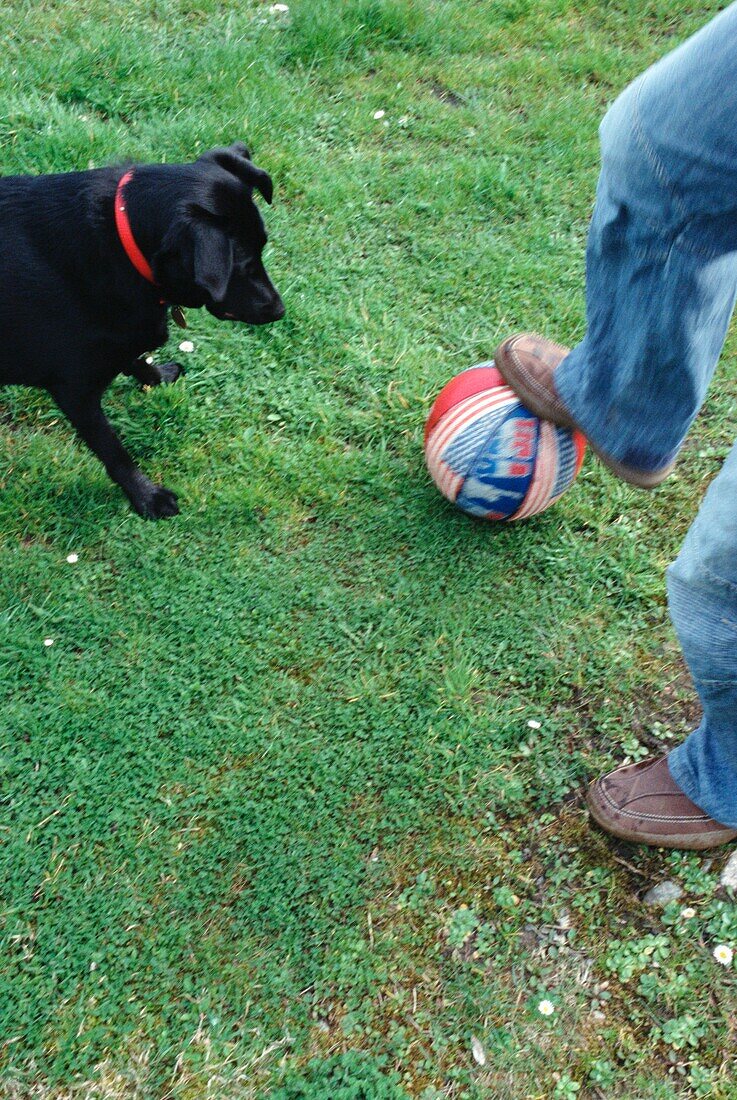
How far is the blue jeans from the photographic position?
1.71 meters

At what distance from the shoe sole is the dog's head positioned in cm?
195

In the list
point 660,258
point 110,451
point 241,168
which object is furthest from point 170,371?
point 660,258

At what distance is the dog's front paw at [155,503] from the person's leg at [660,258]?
1.46 meters

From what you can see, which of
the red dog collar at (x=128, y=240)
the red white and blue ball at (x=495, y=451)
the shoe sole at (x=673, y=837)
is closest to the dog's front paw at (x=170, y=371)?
the red dog collar at (x=128, y=240)

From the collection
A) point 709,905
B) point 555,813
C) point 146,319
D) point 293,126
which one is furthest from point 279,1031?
point 293,126

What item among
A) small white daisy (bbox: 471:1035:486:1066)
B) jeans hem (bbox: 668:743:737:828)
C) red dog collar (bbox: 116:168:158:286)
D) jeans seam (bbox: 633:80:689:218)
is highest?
jeans seam (bbox: 633:80:689:218)

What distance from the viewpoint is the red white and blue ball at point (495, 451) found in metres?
2.86

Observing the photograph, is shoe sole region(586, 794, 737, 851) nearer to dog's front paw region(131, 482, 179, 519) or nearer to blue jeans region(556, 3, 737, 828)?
blue jeans region(556, 3, 737, 828)

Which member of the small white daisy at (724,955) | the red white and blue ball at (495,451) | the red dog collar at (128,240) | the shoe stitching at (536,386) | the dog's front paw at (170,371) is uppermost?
the red dog collar at (128,240)

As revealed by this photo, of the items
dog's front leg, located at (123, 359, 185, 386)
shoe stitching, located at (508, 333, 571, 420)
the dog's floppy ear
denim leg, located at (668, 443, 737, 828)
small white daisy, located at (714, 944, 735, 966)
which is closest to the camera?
denim leg, located at (668, 443, 737, 828)

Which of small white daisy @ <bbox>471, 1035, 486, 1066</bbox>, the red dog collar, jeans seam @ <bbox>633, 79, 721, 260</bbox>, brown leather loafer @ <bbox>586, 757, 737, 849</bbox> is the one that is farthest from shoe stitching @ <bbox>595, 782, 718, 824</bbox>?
the red dog collar

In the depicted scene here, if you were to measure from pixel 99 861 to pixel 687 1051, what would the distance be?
1.66 m

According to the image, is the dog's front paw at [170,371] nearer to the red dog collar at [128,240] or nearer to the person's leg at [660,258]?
the red dog collar at [128,240]

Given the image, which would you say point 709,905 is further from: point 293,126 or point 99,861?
A: point 293,126
